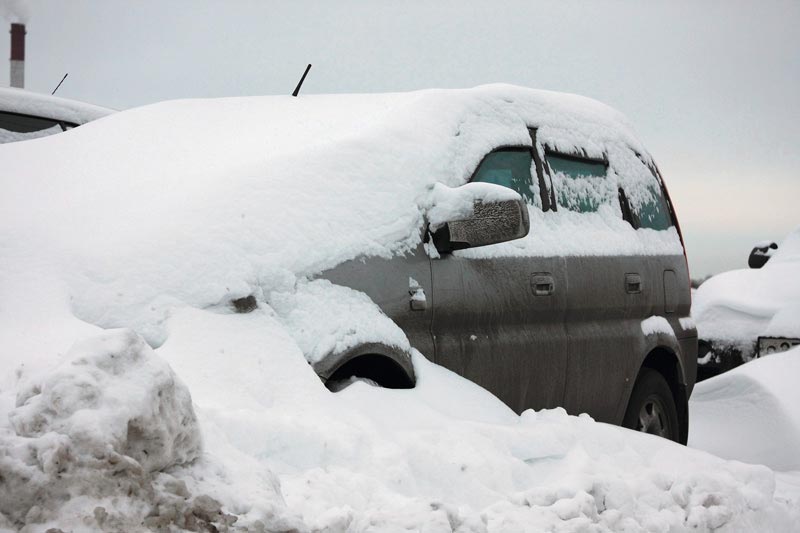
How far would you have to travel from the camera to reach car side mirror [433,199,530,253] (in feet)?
14.0

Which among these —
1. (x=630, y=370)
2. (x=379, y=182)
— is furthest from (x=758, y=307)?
(x=379, y=182)

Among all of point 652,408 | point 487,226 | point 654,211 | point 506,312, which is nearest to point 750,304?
point 654,211

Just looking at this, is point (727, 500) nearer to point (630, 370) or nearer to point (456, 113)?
point (630, 370)

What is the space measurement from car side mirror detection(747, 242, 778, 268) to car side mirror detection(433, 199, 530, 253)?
7.61 m

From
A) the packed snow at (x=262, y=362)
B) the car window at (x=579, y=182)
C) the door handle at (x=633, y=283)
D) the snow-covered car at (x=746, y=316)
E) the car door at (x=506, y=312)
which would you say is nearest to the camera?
the packed snow at (x=262, y=362)

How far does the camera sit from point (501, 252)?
Result: 4781 millimetres

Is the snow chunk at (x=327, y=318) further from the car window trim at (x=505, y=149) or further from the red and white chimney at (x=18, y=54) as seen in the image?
the red and white chimney at (x=18, y=54)

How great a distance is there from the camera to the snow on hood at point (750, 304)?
9031 mm

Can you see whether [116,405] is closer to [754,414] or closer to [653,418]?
[653,418]

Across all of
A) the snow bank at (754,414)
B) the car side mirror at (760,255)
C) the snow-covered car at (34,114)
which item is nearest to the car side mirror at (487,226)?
the snow bank at (754,414)

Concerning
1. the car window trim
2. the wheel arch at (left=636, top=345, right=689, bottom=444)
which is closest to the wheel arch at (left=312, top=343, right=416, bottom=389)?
the car window trim

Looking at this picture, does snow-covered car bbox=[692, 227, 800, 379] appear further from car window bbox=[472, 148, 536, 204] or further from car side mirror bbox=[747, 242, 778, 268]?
car window bbox=[472, 148, 536, 204]

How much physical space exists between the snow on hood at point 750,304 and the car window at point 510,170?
4.38 meters

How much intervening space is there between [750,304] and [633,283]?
3.91m
